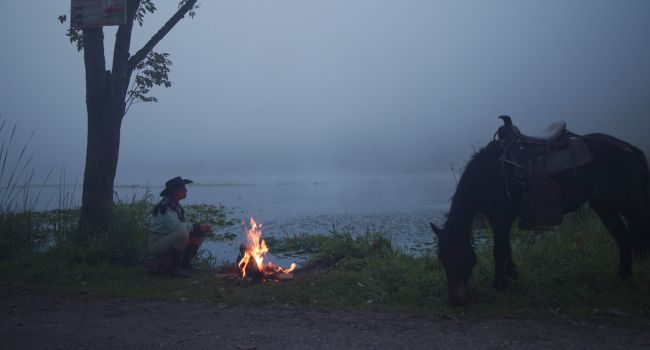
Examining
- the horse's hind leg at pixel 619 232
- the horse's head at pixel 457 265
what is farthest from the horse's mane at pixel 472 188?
the horse's hind leg at pixel 619 232

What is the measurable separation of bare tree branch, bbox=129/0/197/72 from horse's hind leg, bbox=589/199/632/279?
309 inches

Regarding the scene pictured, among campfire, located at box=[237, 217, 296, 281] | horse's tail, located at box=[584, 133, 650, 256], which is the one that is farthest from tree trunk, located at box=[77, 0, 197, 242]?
horse's tail, located at box=[584, 133, 650, 256]

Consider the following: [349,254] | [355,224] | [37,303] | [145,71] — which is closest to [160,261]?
[37,303]

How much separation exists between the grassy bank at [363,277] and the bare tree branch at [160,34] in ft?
9.81

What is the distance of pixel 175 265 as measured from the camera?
266 inches

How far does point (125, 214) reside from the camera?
8.21 metres

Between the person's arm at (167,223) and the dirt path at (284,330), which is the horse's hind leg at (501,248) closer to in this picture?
the dirt path at (284,330)

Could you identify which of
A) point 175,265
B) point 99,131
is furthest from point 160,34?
point 175,265

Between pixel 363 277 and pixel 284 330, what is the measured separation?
6.98 feet

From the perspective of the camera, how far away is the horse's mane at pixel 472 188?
526 centimetres

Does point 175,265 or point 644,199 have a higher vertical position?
point 644,199

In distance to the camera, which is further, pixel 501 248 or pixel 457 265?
pixel 501 248

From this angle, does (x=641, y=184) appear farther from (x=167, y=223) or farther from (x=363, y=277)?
(x=167, y=223)

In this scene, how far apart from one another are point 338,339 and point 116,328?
2228mm
